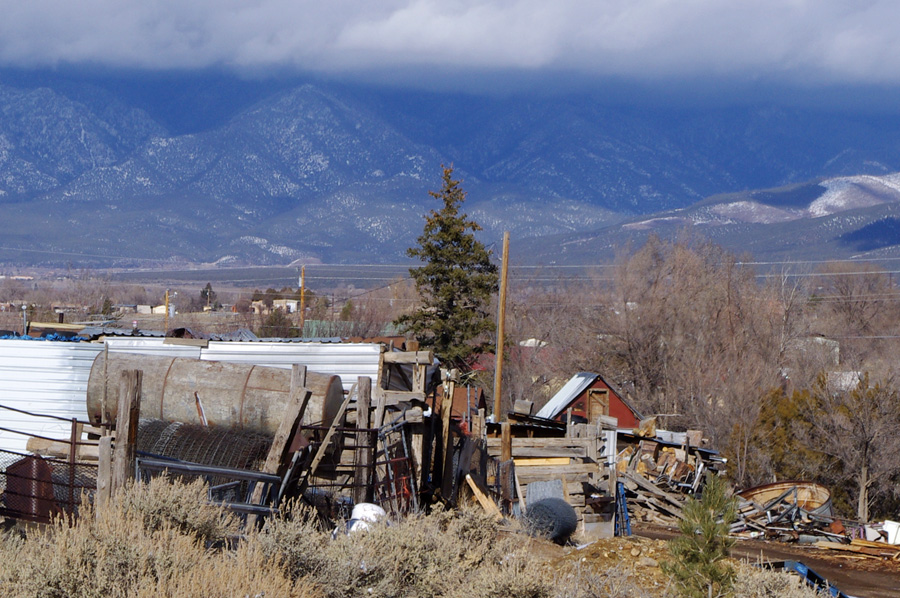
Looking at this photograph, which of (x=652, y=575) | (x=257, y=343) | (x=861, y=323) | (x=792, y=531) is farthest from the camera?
(x=861, y=323)

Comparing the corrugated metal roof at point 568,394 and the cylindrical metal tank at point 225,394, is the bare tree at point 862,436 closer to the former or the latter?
the corrugated metal roof at point 568,394

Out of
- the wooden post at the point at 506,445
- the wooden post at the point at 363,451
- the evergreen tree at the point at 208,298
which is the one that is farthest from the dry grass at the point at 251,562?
the evergreen tree at the point at 208,298

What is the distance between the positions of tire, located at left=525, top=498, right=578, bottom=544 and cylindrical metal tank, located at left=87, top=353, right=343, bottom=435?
4454mm

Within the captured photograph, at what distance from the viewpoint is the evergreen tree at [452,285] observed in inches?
1955

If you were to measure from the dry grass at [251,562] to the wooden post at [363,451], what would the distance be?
10.8 ft

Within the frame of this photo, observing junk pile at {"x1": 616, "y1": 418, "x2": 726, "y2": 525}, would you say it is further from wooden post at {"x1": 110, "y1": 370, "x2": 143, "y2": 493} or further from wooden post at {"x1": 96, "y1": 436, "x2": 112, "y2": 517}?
wooden post at {"x1": 96, "y1": 436, "x2": 112, "y2": 517}

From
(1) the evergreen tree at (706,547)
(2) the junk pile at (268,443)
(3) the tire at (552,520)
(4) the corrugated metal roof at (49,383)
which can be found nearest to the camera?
(1) the evergreen tree at (706,547)

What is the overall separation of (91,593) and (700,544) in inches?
Result: 221

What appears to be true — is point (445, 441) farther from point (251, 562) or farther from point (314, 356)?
point (251, 562)

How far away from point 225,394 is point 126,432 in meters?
9.03

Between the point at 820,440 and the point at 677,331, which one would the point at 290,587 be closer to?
the point at 820,440

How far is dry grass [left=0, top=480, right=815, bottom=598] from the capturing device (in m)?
7.26

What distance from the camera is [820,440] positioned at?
131 ft

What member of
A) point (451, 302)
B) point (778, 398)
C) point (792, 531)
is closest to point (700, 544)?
point (792, 531)
